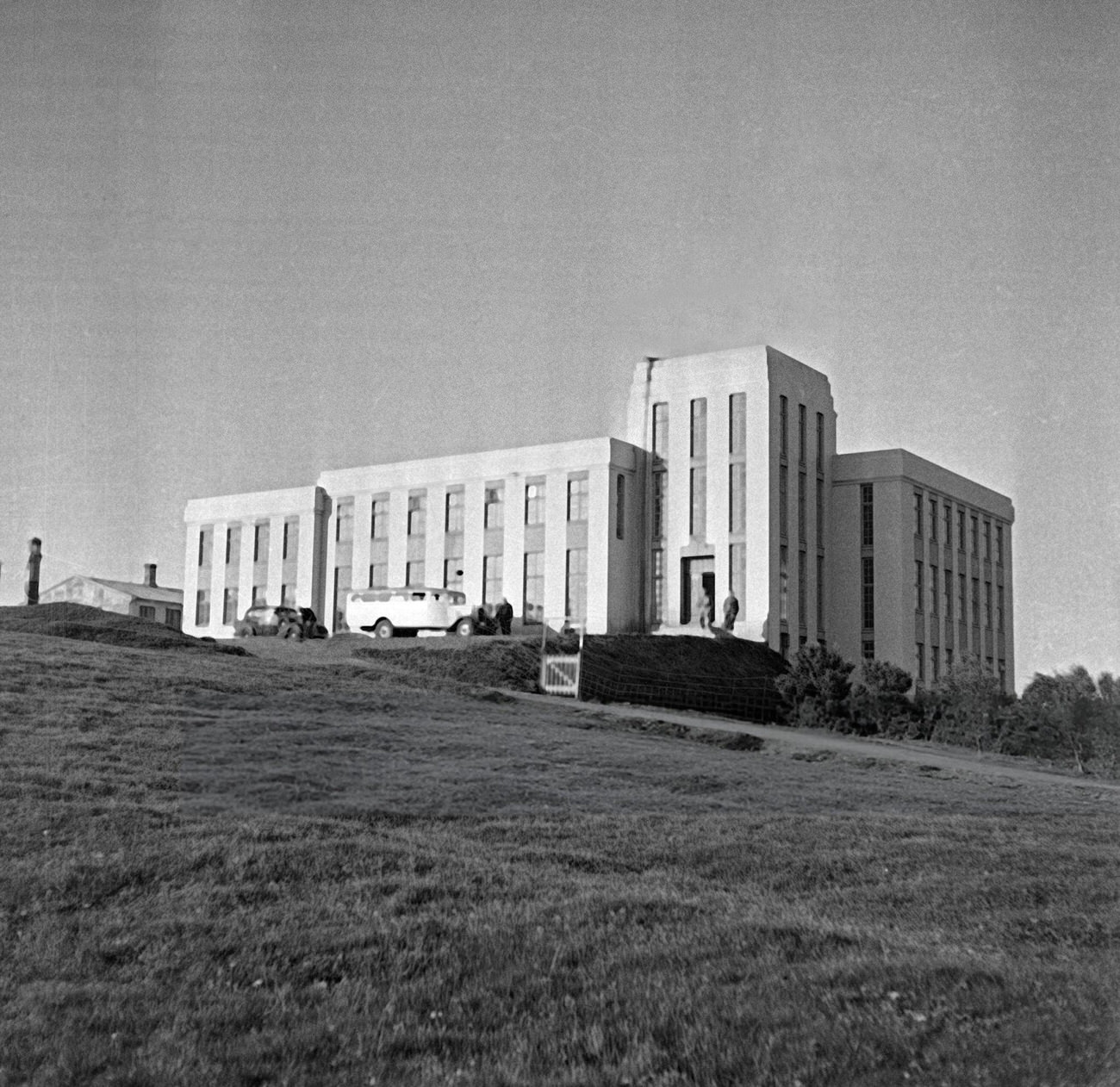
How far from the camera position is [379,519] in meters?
61.6

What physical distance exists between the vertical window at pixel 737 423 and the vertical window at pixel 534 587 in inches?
383

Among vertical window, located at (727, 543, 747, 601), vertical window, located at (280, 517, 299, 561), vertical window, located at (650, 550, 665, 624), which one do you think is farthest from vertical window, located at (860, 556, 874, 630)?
vertical window, located at (280, 517, 299, 561)

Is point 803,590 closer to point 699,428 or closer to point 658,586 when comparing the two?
point 658,586

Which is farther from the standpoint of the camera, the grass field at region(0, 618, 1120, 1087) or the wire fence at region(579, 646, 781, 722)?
the wire fence at region(579, 646, 781, 722)

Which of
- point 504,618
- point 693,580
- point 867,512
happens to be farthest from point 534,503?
point 867,512

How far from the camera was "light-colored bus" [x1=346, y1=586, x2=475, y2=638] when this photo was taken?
145ft

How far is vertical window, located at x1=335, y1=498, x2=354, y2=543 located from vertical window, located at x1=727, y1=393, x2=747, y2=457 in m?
20.2

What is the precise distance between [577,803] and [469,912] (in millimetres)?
4980

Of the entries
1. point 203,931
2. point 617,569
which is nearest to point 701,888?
point 203,931

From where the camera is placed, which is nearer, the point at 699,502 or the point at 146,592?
the point at 699,502

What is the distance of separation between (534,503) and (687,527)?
23.4ft

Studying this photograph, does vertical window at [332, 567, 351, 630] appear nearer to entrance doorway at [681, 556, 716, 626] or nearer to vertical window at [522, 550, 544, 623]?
vertical window at [522, 550, 544, 623]

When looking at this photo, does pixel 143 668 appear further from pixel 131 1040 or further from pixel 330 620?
pixel 330 620

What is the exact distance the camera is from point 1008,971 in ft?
27.9
